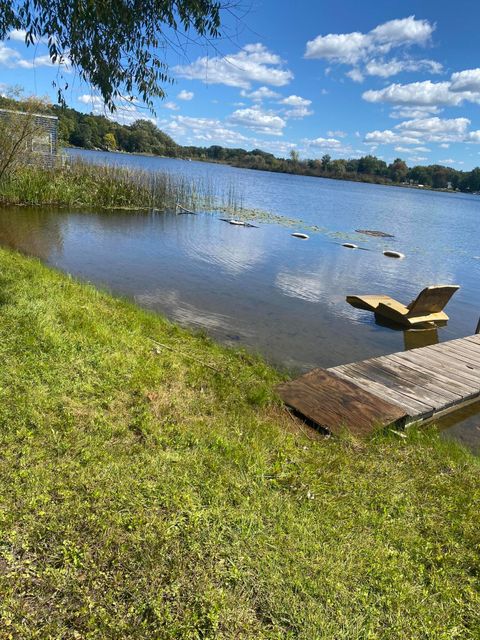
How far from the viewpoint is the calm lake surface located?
9.84 meters

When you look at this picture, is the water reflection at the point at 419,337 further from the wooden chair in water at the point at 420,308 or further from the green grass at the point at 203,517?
the green grass at the point at 203,517

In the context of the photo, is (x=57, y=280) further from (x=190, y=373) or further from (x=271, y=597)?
(x=271, y=597)

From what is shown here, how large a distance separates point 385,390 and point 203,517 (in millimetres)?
4285

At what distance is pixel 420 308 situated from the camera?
1151 cm

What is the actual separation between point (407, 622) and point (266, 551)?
34.7 inches

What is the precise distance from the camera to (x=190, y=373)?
5930mm

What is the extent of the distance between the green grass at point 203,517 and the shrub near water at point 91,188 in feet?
64.1

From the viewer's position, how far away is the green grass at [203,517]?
2.44 meters

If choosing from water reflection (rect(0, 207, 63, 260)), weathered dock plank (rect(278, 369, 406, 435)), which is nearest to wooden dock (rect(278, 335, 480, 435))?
weathered dock plank (rect(278, 369, 406, 435))

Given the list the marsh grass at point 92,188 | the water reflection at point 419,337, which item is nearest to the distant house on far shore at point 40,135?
the marsh grass at point 92,188

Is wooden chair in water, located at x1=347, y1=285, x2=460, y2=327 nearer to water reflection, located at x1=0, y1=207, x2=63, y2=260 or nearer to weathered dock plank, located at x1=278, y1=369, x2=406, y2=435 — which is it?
weathered dock plank, located at x1=278, y1=369, x2=406, y2=435

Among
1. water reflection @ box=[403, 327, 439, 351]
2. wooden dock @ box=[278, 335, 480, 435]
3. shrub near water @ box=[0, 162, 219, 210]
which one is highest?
shrub near water @ box=[0, 162, 219, 210]

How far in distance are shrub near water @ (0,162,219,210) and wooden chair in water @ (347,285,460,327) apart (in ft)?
60.0

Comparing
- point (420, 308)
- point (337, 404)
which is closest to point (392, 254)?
point (420, 308)
